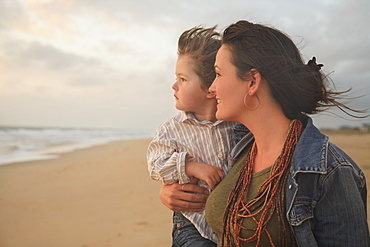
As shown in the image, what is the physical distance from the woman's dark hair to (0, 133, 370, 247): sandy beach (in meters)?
3.60

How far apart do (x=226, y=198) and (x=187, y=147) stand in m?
0.54

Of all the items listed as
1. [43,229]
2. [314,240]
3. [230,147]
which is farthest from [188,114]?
[43,229]

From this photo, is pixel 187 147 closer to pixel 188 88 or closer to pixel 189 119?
pixel 189 119

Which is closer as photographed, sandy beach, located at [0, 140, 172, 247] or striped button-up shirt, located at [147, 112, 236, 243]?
striped button-up shirt, located at [147, 112, 236, 243]

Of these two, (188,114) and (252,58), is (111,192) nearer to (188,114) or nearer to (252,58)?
(188,114)

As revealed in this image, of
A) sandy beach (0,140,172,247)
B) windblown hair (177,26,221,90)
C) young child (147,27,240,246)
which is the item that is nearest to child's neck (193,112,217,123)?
young child (147,27,240,246)

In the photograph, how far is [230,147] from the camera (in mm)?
2396

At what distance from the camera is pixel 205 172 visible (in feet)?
7.22

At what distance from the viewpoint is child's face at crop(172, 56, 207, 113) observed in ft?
7.87

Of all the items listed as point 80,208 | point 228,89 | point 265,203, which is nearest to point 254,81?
point 228,89

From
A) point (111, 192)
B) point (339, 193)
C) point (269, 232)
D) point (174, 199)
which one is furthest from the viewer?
point (111, 192)

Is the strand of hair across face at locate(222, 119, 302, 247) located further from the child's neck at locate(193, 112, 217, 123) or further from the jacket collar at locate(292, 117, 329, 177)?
the child's neck at locate(193, 112, 217, 123)

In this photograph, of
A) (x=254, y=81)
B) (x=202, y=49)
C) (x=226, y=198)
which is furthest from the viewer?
Answer: (x=202, y=49)

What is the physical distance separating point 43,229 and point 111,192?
1.99 meters
